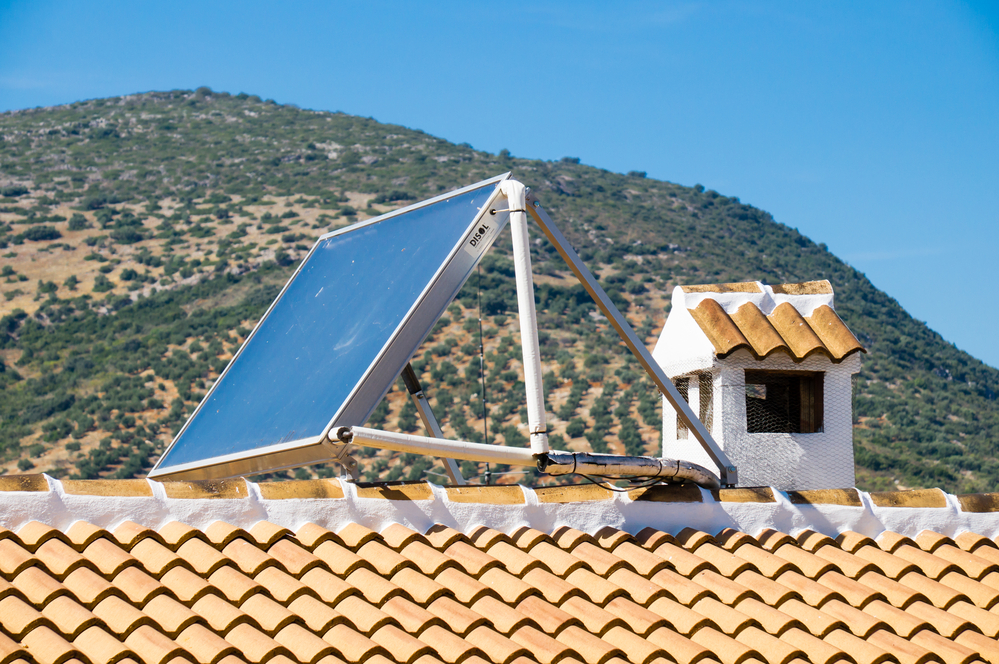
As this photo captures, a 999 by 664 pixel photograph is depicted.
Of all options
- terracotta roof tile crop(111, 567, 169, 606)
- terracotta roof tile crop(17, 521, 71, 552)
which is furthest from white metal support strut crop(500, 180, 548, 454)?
terracotta roof tile crop(17, 521, 71, 552)

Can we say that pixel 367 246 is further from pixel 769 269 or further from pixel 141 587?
pixel 769 269

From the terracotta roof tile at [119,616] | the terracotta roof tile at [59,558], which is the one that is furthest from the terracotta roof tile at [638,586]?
the terracotta roof tile at [59,558]

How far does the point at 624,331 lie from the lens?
212 inches

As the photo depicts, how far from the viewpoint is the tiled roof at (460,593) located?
12.0 ft

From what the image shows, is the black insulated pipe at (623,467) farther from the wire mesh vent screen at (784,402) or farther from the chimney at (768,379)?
the wire mesh vent screen at (784,402)

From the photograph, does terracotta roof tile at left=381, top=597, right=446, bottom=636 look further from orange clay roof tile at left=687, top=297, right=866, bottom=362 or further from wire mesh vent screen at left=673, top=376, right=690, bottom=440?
wire mesh vent screen at left=673, top=376, right=690, bottom=440

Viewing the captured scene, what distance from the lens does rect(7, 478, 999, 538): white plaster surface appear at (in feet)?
13.9

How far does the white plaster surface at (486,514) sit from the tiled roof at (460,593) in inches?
1.4

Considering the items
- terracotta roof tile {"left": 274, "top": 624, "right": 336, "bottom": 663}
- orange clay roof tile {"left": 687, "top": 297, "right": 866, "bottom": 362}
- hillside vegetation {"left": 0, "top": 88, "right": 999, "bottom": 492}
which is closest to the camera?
terracotta roof tile {"left": 274, "top": 624, "right": 336, "bottom": 663}

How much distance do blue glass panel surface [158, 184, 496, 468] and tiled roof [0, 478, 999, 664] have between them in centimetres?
50

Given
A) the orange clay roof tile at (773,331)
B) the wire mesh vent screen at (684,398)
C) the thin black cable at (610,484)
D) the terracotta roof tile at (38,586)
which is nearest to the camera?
the terracotta roof tile at (38,586)

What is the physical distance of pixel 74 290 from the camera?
194ft

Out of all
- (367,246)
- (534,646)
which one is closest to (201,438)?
(367,246)

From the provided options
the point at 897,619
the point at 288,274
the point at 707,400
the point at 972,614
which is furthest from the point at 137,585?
the point at 288,274
